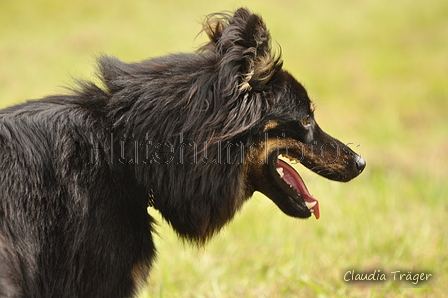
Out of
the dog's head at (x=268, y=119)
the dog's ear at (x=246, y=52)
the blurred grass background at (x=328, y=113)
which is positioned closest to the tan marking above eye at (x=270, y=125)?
the dog's head at (x=268, y=119)

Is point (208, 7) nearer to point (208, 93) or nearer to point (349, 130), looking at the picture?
point (349, 130)

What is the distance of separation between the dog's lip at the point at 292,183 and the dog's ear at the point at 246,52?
2.01 feet

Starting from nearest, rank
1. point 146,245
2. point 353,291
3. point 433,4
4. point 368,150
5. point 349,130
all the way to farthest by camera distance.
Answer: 1. point 146,245
2. point 353,291
3. point 368,150
4. point 349,130
5. point 433,4

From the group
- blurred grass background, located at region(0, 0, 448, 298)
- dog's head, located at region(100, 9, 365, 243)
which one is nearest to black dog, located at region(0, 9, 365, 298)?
dog's head, located at region(100, 9, 365, 243)

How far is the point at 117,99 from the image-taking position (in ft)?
9.86

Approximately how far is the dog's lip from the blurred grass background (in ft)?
1.62

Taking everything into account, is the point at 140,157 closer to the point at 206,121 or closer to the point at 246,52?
the point at 206,121

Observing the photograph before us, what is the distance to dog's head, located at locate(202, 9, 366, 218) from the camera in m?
3.05

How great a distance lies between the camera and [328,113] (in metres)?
12.4

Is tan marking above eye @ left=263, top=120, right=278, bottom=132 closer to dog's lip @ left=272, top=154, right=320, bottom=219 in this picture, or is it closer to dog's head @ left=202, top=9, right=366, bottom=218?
dog's head @ left=202, top=9, right=366, bottom=218

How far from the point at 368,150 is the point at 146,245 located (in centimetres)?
725

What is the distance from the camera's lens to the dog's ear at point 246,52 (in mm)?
3033

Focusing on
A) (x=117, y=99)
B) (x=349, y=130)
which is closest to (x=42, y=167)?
(x=117, y=99)

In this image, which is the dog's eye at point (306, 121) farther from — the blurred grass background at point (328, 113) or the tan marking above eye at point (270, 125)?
the blurred grass background at point (328, 113)
